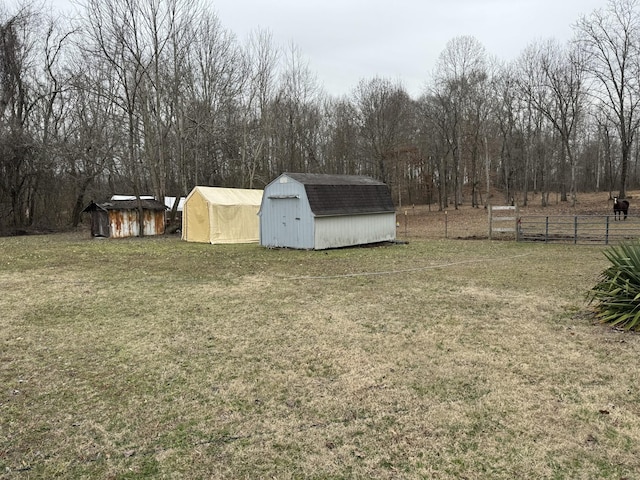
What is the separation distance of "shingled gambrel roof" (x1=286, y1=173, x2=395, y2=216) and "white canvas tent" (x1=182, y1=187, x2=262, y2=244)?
428cm

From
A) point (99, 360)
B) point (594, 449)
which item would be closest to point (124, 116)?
point (99, 360)

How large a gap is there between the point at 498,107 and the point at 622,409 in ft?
124

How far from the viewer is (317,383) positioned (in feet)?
14.5

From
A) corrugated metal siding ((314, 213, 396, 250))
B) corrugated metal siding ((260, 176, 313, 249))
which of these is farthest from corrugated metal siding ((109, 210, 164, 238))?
corrugated metal siding ((314, 213, 396, 250))

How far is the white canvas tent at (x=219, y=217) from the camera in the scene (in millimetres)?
19328

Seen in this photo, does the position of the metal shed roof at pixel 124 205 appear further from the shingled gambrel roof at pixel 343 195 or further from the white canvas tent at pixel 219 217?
the shingled gambrel roof at pixel 343 195

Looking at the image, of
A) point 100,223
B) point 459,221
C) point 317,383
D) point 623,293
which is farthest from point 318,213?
point 459,221

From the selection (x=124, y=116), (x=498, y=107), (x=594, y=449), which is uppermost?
(x=498, y=107)

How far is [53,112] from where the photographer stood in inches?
1188

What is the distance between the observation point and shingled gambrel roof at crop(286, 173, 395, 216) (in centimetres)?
1587

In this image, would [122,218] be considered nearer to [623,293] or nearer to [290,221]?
[290,221]

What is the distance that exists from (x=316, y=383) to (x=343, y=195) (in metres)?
13.0

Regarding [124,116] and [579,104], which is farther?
[579,104]

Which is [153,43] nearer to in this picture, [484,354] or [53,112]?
[53,112]
